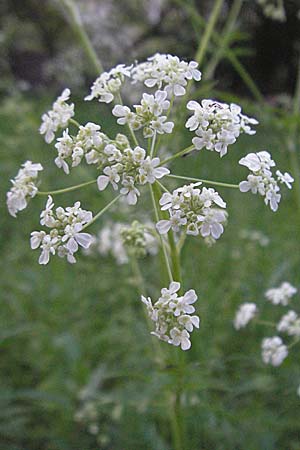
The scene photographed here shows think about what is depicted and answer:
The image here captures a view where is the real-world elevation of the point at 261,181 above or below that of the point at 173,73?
below

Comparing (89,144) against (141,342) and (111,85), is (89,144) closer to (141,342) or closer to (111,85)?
(111,85)

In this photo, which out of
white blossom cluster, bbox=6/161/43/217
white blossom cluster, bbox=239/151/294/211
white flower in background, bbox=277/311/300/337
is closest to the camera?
white blossom cluster, bbox=239/151/294/211

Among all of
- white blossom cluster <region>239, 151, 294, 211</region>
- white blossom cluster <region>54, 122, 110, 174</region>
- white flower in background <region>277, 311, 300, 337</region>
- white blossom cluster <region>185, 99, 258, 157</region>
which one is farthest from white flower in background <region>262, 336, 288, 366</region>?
white blossom cluster <region>54, 122, 110, 174</region>

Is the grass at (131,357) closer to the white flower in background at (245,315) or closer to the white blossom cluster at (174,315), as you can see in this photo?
the white flower in background at (245,315)

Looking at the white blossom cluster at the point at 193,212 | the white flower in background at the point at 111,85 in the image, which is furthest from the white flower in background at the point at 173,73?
the white blossom cluster at the point at 193,212

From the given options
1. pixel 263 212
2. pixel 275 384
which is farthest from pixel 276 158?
pixel 275 384

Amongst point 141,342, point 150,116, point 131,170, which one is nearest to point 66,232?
point 131,170

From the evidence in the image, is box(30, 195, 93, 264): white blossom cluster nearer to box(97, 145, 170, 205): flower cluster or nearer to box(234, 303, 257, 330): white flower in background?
box(97, 145, 170, 205): flower cluster
